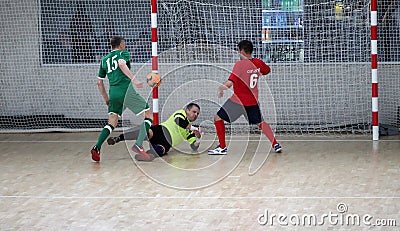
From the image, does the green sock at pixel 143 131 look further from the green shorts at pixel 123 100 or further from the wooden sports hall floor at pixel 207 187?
the wooden sports hall floor at pixel 207 187

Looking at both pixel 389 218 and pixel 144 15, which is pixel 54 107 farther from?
pixel 389 218

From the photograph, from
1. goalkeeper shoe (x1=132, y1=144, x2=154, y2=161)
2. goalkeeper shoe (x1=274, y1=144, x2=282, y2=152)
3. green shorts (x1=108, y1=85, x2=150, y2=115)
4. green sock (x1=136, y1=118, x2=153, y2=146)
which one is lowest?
goalkeeper shoe (x1=274, y1=144, x2=282, y2=152)

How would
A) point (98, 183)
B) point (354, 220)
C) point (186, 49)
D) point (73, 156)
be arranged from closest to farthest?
point (354, 220) < point (98, 183) < point (73, 156) < point (186, 49)

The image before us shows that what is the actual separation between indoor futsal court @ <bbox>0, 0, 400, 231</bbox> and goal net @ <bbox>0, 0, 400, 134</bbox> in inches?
0.9

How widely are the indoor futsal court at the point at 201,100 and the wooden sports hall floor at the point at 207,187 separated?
0.13 ft

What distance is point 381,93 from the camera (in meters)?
12.6

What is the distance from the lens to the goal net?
12492mm

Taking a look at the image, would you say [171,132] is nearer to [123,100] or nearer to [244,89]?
[123,100]

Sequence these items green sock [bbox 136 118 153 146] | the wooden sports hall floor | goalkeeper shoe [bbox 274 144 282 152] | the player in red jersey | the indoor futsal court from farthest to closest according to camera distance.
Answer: goalkeeper shoe [bbox 274 144 282 152]
the player in red jersey
green sock [bbox 136 118 153 146]
the indoor futsal court
the wooden sports hall floor

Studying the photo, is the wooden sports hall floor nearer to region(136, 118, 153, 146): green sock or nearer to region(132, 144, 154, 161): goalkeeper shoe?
region(132, 144, 154, 161): goalkeeper shoe

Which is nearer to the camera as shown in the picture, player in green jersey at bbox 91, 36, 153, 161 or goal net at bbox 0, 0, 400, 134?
player in green jersey at bbox 91, 36, 153, 161

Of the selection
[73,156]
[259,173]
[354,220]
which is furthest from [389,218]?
[73,156]

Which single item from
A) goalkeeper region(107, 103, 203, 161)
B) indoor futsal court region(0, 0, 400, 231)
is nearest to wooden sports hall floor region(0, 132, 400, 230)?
indoor futsal court region(0, 0, 400, 231)

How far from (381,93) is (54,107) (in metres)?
5.81
